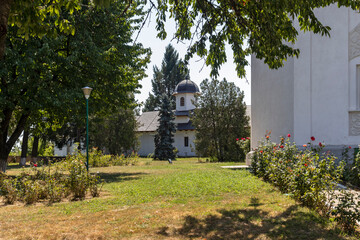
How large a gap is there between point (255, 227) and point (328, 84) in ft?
25.3

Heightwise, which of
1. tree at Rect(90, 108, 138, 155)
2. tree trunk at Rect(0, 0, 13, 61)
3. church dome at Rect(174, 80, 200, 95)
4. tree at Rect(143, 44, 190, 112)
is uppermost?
tree at Rect(143, 44, 190, 112)

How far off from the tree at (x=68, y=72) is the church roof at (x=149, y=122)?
2617 cm

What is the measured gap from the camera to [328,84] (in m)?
11.5

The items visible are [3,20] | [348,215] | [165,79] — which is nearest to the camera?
[3,20]

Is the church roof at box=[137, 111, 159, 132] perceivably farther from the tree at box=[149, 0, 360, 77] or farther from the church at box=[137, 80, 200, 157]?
the tree at box=[149, 0, 360, 77]

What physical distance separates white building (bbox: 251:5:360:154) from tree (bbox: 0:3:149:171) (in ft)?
21.6

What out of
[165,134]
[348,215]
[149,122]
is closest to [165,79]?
[149,122]

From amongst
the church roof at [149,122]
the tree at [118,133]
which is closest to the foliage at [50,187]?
the tree at [118,133]

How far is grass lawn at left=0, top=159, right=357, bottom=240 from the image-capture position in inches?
205

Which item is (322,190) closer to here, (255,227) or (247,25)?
(255,227)

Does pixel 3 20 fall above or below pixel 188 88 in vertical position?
below

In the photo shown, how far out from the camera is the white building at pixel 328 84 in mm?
11211

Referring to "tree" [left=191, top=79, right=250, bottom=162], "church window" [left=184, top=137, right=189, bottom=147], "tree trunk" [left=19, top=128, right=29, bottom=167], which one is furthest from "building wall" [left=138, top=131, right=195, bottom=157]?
"tree trunk" [left=19, top=128, right=29, bottom=167]

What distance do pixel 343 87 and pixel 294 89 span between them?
5.03 ft
